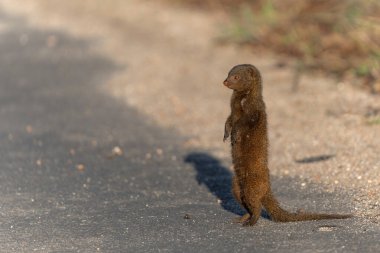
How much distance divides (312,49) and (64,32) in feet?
15.1

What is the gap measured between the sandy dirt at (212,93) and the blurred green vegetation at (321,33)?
278mm

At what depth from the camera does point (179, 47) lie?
12633 millimetres

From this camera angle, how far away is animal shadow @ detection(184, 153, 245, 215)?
20.2 feet

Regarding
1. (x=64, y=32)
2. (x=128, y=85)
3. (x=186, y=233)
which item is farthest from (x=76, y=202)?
(x=64, y=32)

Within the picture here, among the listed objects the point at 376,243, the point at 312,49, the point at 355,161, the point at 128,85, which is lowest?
the point at 376,243

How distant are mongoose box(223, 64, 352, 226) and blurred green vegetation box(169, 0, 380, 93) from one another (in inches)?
171

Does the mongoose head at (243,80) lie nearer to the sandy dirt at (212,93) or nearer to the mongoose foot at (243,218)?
the mongoose foot at (243,218)

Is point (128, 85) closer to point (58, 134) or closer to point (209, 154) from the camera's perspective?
point (58, 134)

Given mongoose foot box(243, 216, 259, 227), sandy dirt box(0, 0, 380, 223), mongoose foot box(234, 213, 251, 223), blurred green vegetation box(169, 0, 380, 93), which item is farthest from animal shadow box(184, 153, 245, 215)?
blurred green vegetation box(169, 0, 380, 93)

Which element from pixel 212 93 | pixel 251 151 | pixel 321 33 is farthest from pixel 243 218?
pixel 321 33

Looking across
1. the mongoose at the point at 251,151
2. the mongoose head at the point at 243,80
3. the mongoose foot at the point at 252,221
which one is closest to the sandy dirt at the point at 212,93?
the mongoose at the point at 251,151

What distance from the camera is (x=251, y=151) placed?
5355 mm

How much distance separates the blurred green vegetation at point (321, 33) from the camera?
10.6 meters

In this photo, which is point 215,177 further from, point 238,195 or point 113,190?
point 238,195
